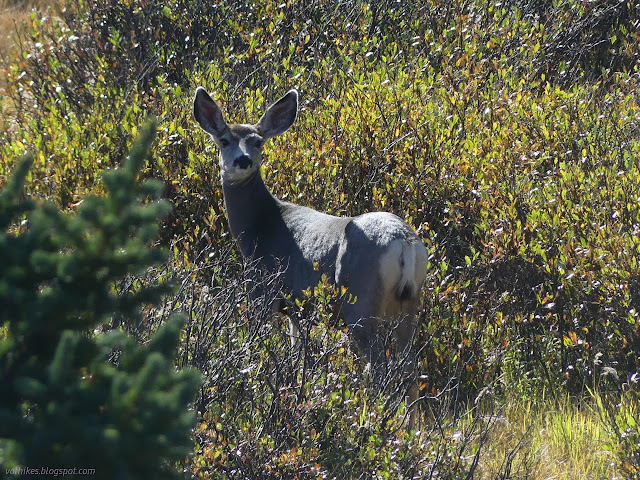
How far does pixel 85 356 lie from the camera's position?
1902 millimetres

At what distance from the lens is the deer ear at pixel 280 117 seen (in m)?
6.84

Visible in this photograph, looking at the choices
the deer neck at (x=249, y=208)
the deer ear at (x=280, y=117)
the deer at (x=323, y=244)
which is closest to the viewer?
the deer at (x=323, y=244)

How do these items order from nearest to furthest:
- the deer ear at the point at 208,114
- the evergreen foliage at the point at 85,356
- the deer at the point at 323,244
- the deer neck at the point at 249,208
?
1. the evergreen foliage at the point at 85,356
2. the deer at the point at 323,244
3. the deer neck at the point at 249,208
4. the deer ear at the point at 208,114

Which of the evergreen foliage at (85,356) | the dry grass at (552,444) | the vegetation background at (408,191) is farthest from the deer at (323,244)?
the evergreen foliage at (85,356)

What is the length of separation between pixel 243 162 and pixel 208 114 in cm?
58

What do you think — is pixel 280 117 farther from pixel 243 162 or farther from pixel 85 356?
pixel 85 356

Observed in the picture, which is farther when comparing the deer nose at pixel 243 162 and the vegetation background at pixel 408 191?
the deer nose at pixel 243 162

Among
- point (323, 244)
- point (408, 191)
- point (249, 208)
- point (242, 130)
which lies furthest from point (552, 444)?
point (242, 130)

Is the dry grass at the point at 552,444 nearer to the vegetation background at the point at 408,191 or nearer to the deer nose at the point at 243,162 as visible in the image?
the vegetation background at the point at 408,191

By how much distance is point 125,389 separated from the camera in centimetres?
177

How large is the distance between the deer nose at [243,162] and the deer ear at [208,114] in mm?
358

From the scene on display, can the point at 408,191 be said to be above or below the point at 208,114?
below

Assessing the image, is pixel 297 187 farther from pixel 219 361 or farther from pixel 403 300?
pixel 219 361

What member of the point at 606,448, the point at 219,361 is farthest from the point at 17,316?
the point at 606,448
